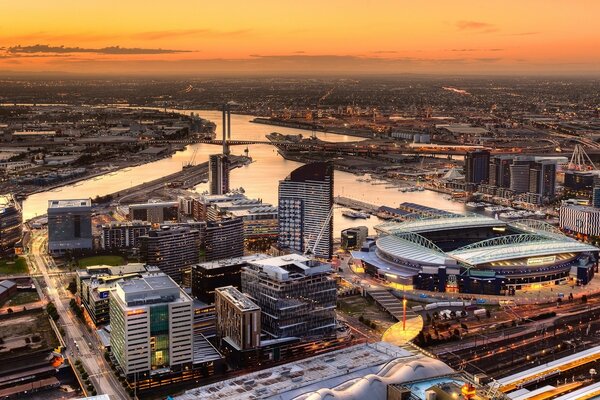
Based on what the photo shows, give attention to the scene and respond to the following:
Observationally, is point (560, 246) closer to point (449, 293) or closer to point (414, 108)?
point (449, 293)

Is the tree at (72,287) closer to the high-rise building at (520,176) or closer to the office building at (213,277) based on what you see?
the office building at (213,277)

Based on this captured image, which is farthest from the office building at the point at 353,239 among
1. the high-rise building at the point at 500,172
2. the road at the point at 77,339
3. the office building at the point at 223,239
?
the high-rise building at the point at 500,172

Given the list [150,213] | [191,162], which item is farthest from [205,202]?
[191,162]

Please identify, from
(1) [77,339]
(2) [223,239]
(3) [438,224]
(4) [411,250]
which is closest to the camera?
(1) [77,339]

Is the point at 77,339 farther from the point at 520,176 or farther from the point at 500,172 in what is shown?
the point at 500,172

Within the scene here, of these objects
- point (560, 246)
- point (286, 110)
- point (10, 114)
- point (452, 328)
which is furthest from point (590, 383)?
point (10, 114)

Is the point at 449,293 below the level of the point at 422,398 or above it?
below
